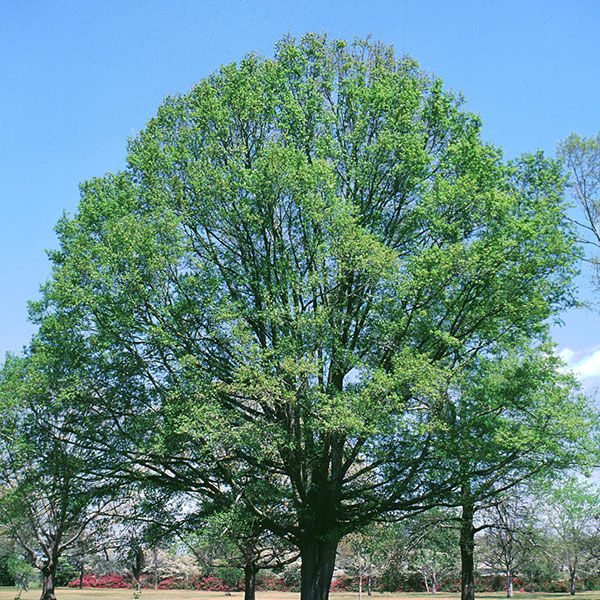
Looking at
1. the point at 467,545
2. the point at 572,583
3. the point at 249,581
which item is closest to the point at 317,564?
the point at 467,545

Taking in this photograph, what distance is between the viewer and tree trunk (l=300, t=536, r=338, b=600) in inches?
689

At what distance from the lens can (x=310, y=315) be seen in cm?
1592

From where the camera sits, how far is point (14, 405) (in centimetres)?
2059

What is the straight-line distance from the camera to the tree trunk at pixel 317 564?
57.4 feet

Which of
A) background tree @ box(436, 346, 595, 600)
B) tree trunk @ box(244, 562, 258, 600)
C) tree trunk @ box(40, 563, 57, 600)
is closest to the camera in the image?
background tree @ box(436, 346, 595, 600)

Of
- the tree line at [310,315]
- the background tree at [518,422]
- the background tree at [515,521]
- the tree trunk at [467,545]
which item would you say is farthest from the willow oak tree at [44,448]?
the background tree at [515,521]

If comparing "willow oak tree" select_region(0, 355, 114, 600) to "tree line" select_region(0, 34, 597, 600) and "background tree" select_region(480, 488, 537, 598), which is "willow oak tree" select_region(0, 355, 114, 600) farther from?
"background tree" select_region(480, 488, 537, 598)

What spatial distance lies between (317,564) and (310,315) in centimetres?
808

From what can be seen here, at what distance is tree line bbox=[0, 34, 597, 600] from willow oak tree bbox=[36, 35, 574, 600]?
0.08m

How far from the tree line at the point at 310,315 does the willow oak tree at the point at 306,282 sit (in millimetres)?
82

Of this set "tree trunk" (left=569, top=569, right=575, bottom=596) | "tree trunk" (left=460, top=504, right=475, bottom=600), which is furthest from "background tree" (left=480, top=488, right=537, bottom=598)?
"tree trunk" (left=569, top=569, right=575, bottom=596)

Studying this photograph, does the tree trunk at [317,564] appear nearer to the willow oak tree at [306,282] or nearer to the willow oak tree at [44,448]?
the willow oak tree at [306,282]

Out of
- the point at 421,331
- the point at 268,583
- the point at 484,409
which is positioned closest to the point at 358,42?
the point at 421,331

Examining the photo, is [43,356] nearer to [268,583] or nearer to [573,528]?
[573,528]
